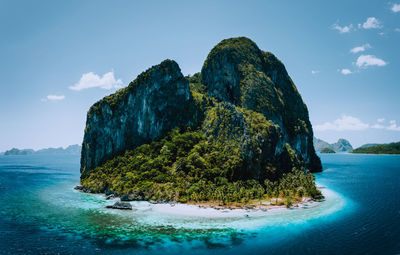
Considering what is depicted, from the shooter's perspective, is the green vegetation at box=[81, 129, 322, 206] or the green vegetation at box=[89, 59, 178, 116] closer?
the green vegetation at box=[81, 129, 322, 206]

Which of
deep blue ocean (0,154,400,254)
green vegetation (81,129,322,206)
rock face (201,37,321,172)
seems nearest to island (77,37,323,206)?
green vegetation (81,129,322,206)

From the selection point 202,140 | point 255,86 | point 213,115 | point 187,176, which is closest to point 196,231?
point 187,176

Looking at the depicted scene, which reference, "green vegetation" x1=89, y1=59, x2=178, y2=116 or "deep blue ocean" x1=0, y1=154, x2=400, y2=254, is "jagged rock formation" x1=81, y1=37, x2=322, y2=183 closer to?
"green vegetation" x1=89, y1=59, x2=178, y2=116

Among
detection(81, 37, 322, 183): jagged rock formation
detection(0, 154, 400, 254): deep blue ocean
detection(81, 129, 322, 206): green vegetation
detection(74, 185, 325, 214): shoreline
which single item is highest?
detection(81, 37, 322, 183): jagged rock formation

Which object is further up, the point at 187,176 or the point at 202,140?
the point at 202,140

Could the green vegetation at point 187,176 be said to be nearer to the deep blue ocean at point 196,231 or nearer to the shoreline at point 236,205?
the shoreline at point 236,205

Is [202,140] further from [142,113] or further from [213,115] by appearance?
[142,113]

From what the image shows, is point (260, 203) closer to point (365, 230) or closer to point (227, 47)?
point (365, 230)

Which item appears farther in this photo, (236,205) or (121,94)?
(121,94)

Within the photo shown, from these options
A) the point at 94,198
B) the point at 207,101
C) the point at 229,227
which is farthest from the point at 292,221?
the point at 207,101
